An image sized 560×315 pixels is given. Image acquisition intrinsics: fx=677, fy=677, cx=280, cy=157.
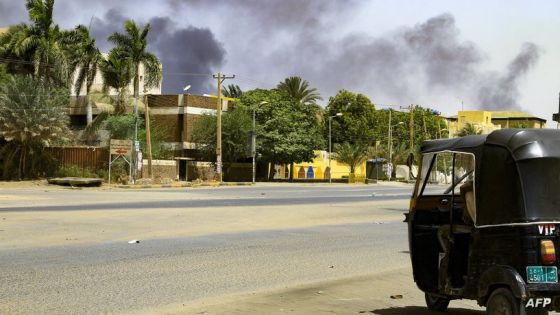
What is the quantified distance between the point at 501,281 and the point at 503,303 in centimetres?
18

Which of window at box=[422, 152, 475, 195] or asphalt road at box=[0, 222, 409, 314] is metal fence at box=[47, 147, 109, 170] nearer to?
asphalt road at box=[0, 222, 409, 314]

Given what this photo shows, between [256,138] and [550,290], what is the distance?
202 ft

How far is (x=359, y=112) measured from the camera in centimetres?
9094

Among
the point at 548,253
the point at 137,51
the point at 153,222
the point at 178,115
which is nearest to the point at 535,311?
the point at 548,253

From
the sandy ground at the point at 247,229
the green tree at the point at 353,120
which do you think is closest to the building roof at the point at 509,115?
the green tree at the point at 353,120

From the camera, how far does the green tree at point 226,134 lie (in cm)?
6297

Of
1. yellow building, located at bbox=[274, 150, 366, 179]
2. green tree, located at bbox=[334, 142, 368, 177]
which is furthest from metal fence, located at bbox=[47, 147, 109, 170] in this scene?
green tree, located at bbox=[334, 142, 368, 177]

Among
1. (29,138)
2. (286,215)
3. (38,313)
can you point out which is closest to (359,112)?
(29,138)

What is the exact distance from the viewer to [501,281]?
559cm

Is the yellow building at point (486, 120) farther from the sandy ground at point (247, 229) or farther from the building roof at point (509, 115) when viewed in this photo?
the sandy ground at point (247, 229)

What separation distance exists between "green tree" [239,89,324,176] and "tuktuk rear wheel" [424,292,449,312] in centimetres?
5857

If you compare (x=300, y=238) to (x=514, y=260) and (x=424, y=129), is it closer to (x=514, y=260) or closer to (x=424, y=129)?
(x=514, y=260)

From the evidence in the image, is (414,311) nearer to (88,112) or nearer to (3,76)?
(3,76)

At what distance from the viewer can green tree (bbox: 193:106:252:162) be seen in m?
63.0
